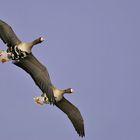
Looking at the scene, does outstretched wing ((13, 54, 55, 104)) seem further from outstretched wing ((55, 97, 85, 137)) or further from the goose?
outstretched wing ((55, 97, 85, 137))

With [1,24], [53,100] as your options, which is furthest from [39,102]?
[1,24]

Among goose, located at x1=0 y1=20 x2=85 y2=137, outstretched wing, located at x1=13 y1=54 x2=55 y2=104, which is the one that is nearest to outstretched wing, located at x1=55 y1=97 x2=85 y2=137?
goose, located at x1=0 y1=20 x2=85 y2=137

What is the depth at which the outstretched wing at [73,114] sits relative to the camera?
145 ft

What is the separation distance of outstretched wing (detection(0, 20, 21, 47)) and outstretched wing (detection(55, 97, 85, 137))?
11.8ft

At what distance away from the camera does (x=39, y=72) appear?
141 ft

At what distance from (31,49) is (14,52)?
0.77 meters

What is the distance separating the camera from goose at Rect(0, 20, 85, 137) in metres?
42.3

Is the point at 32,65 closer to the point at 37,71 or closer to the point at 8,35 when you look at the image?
the point at 37,71

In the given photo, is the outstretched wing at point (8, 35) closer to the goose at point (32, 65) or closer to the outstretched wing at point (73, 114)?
the goose at point (32, 65)

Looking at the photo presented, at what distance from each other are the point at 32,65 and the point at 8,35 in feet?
5.71

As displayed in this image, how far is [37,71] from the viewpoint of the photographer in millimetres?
42938


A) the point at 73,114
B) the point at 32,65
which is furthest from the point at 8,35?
the point at 73,114

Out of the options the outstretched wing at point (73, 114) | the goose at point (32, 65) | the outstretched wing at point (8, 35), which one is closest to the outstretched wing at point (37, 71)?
the goose at point (32, 65)

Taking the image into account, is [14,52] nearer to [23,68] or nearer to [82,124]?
[23,68]
